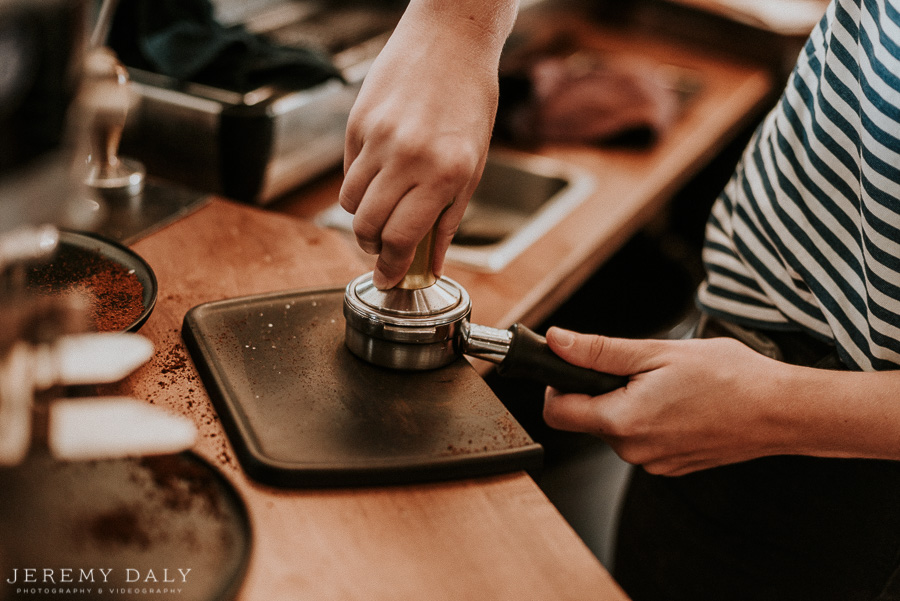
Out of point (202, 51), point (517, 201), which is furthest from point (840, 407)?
point (517, 201)

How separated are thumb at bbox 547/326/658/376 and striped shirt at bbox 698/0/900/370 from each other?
225 millimetres

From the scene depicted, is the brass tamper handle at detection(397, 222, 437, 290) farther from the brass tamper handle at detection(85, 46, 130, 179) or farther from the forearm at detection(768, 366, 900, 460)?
the brass tamper handle at detection(85, 46, 130, 179)

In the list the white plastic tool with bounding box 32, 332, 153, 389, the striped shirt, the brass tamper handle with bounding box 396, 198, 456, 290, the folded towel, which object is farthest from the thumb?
the folded towel

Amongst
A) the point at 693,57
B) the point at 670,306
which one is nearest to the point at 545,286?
the point at 670,306

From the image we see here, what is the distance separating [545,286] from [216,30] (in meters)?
0.64

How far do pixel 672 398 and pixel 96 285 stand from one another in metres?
0.54

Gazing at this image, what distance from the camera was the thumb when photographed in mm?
666

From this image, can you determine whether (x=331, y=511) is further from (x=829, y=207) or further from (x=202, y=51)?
(x=202, y=51)

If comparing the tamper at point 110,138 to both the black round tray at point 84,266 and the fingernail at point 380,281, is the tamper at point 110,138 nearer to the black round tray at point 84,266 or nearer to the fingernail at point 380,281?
the black round tray at point 84,266

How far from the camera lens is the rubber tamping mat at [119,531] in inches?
17.9

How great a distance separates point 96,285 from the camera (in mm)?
688

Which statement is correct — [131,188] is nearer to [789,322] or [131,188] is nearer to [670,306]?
[789,322]

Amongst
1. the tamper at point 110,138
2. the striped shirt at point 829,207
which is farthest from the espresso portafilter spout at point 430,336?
the tamper at point 110,138

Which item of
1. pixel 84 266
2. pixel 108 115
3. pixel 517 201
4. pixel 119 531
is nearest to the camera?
pixel 119 531
